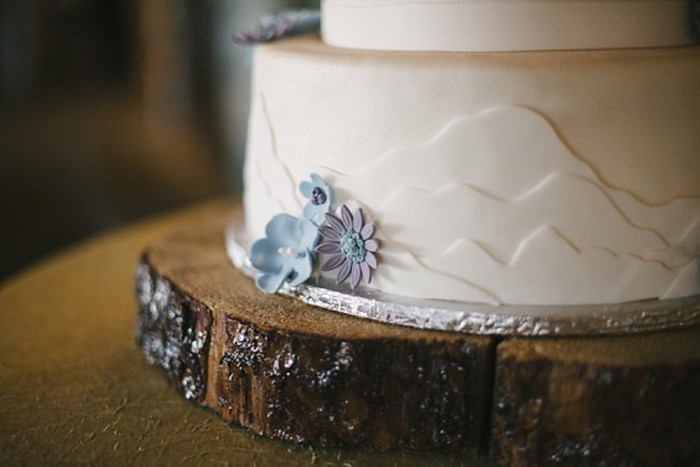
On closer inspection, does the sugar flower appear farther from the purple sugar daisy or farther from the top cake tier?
the purple sugar daisy

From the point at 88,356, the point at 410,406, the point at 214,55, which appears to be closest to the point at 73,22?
the point at 214,55

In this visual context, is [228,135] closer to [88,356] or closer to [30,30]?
[30,30]

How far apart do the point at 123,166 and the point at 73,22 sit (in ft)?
8.91

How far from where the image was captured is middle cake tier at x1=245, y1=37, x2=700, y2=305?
3.69 ft

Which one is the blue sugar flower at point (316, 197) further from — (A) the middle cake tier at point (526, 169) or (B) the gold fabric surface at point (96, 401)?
(B) the gold fabric surface at point (96, 401)

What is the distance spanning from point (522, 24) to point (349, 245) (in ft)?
1.20

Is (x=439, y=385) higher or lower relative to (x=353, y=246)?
lower

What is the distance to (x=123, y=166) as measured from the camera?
482cm

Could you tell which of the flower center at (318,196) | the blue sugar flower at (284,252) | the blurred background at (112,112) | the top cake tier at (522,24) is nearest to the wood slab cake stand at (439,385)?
the blue sugar flower at (284,252)

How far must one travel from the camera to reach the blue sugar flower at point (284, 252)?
1263mm

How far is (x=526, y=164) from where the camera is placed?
113 centimetres

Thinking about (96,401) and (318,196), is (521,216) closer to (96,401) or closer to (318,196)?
(318,196)

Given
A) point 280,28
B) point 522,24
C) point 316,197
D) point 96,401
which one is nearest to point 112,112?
point 280,28

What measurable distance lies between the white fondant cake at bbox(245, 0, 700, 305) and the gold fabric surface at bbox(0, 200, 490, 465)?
0.87 ft
